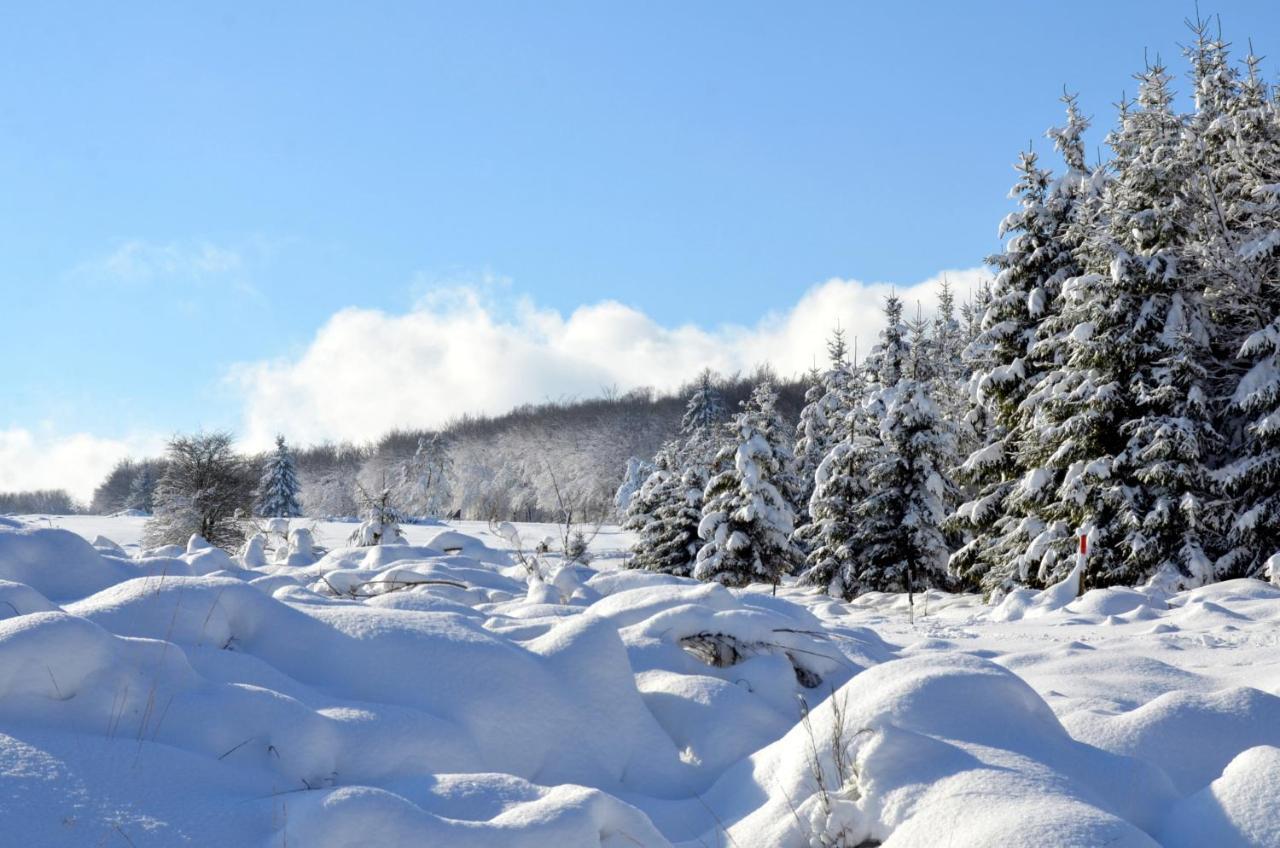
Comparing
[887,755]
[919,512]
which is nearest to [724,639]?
[887,755]

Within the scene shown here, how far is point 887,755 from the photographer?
286 centimetres

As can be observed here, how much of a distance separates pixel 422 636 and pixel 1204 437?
15834mm

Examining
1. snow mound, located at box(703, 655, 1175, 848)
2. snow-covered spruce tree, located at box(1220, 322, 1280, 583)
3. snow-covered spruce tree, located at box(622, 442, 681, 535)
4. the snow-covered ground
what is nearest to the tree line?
snow-covered spruce tree, located at box(1220, 322, 1280, 583)

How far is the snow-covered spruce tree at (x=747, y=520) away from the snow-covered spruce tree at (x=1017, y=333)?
4.97 meters

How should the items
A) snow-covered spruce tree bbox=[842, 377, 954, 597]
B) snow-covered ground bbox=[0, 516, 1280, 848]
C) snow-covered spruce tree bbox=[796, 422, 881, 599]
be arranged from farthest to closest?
snow-covered spruce tree bbox=[796, 422, 881, 599], snow-covered spruce tree bbox=[842, 377, 954, 597], snow-covered ground bbox=[0, 516, 1280, 848]

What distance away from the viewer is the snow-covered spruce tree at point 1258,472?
14828 mm

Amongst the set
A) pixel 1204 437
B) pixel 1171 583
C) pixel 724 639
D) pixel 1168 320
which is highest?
pixel 1168 320

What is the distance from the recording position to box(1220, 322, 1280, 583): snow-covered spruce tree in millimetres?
14828

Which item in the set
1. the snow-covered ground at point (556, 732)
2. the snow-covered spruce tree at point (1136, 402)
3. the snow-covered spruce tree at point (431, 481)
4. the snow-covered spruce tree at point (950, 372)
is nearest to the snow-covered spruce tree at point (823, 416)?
the snow-covered spruce tree at point (950, 372)

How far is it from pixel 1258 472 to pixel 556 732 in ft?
49.9

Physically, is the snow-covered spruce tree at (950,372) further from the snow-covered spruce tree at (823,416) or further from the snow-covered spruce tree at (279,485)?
the snow-covered spruce tree at (279,485)

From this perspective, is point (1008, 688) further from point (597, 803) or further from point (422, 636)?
point (422, 636)

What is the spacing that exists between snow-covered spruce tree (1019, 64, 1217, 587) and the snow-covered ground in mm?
11573

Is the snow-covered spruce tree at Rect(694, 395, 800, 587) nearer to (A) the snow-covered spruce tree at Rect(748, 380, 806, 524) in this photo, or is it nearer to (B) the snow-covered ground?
(A) the snow-covered spruce tree at Rect(748, 380, 806, 524)
